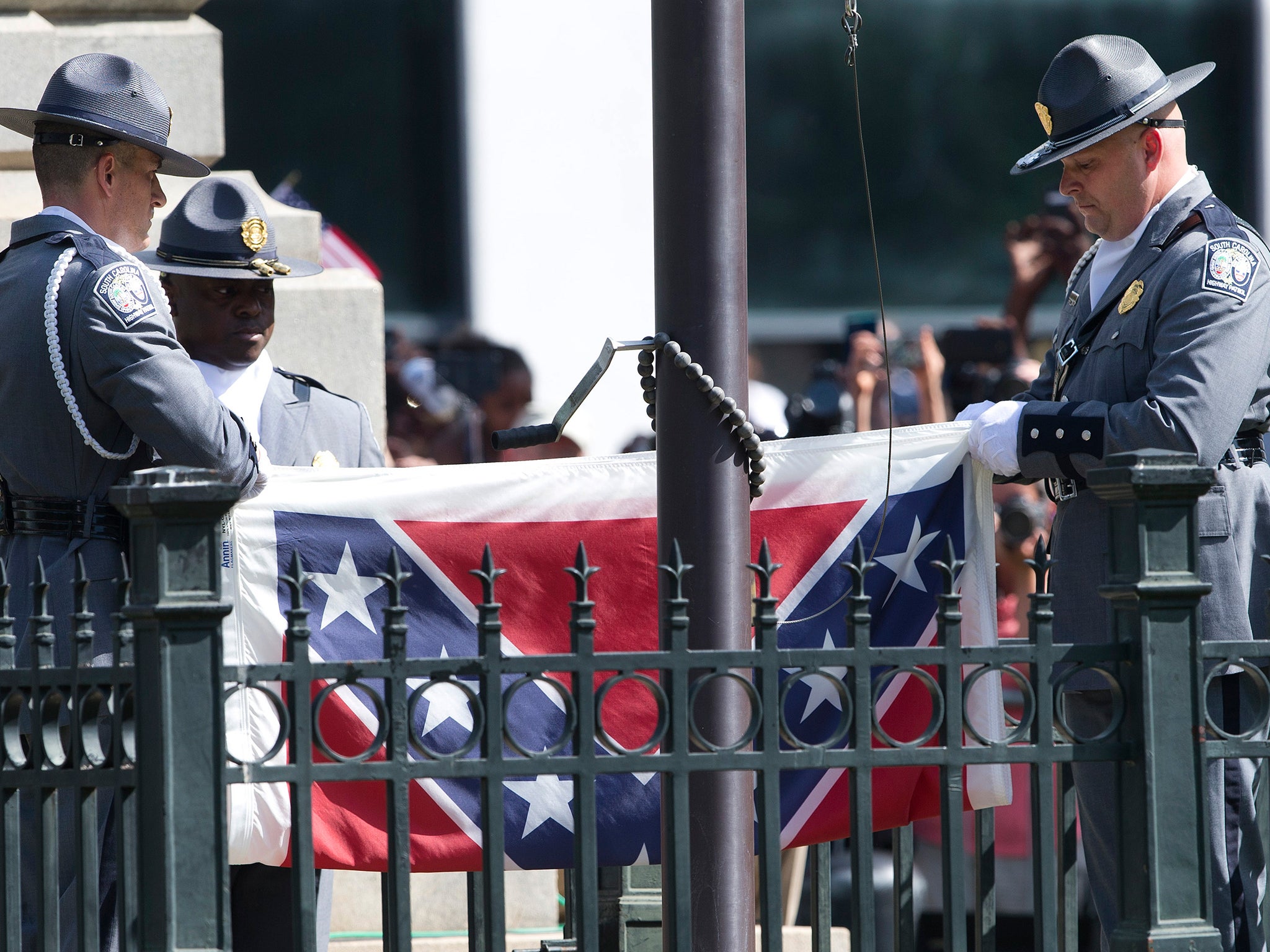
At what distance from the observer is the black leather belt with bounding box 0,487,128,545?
3252mm

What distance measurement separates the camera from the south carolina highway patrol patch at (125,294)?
3205 mm

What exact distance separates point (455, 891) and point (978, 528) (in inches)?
86.0

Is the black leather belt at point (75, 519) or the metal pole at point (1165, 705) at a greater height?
the black leather belt at point (75, 519)

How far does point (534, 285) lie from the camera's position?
1012cm

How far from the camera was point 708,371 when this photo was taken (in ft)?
9.29

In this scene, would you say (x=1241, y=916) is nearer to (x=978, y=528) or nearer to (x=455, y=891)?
(x=978, y=528)

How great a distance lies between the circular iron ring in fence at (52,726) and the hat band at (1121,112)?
218cm

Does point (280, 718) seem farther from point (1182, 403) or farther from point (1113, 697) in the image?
point (1182, 403)

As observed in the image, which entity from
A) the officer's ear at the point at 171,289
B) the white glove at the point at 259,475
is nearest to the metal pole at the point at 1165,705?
the white glove at the point at 259,475

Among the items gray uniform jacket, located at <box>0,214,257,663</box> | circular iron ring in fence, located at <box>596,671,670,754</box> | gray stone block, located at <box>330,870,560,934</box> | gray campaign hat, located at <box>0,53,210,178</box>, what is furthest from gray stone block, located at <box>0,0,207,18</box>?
circular iron ring in fence, located at <box>596,671,670,754</box>

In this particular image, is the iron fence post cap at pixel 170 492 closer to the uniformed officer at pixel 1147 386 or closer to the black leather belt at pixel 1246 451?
the uniformed officer at pixel 1147 386

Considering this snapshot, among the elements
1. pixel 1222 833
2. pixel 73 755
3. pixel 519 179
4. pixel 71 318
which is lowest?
pixel 1222 833

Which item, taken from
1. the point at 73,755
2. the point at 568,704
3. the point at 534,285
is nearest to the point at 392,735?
the point at 568,704

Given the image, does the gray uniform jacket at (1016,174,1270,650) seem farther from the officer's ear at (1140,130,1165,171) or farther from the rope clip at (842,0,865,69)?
the rope clip at (842,0,865,69)
